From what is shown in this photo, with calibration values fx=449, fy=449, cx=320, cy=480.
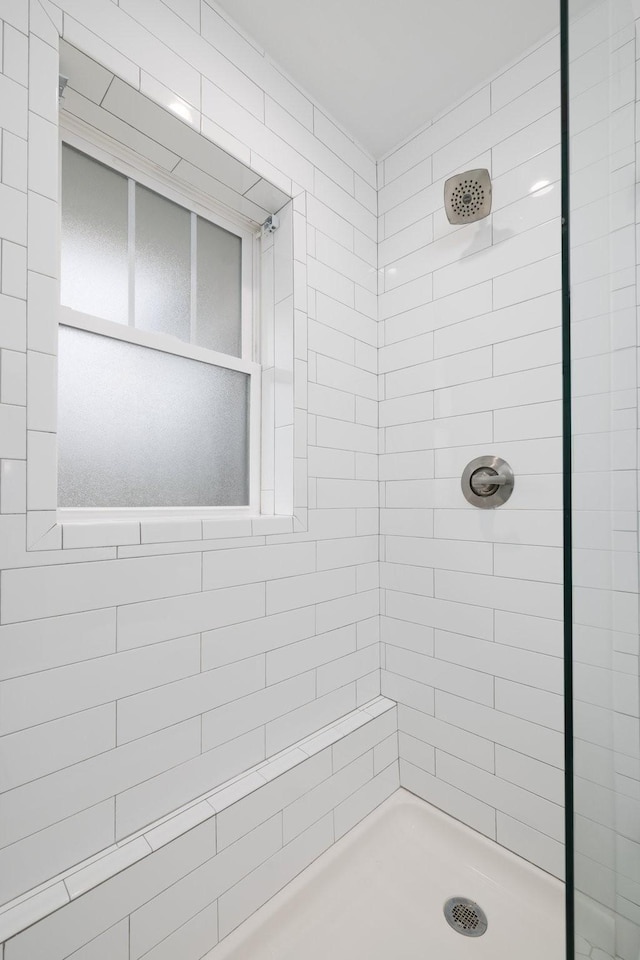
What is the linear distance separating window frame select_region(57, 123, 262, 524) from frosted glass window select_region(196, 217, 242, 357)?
21mm

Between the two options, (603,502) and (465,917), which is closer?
(603,502)

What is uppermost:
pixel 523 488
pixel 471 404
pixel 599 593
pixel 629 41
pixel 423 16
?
pixel 423 16

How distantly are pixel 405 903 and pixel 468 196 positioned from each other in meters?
2.00

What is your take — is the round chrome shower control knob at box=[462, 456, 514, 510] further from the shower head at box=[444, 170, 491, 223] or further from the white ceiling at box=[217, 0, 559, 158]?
the white ceiling at box=[217, 0, 559, 158]

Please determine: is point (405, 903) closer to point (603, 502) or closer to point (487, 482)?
point (487, 482)

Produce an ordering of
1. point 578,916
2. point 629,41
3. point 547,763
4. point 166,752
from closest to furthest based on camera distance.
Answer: point 578,916
point 629,41
point 166,752
point 547,763

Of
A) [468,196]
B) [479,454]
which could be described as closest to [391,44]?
[468,196]

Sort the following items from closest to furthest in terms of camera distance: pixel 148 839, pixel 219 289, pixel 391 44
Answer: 1. pixel 148 839
2. pixel 391 44
3. pixel 219 289

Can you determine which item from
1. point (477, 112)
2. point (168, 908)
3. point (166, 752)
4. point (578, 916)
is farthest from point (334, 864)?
point (477, 112)

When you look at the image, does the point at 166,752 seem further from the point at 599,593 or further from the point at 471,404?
the point at 471,404

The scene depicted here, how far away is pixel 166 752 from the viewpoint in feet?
3.47

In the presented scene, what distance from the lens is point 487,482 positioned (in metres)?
1.33

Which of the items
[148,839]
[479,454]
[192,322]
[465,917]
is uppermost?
[192,322]

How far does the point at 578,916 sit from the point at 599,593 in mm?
308
